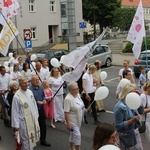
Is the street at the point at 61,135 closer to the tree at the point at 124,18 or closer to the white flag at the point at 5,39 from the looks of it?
the white flag at the point at 5,39

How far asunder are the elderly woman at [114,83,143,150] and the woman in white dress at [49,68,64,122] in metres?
4.14

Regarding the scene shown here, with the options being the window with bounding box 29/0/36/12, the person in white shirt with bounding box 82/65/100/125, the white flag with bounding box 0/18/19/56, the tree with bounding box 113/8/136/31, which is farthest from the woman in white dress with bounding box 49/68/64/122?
the tree with bounding box 113/8/136/31

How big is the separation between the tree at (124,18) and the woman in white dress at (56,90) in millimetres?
47429

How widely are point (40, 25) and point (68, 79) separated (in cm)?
3457

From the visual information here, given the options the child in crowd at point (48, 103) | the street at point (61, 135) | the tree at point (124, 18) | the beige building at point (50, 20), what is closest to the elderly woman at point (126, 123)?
the street at point (61, 135)

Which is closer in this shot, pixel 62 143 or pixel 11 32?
pixel 62 143

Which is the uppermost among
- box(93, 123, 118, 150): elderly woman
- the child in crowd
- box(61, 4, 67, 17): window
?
box(61, 4, 67, 17): window

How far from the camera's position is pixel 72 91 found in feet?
19.6

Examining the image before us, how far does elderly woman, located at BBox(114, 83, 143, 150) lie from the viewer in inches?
187

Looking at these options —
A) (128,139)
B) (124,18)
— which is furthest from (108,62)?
(124,18)

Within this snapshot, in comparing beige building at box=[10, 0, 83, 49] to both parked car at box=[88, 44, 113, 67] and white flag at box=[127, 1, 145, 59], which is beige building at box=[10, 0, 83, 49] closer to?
parked car at box=[88, 44, 113, 67]

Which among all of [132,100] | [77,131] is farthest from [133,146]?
[77,131]

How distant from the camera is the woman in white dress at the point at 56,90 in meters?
8.82

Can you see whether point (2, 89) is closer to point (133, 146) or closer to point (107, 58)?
point (133, 146)
